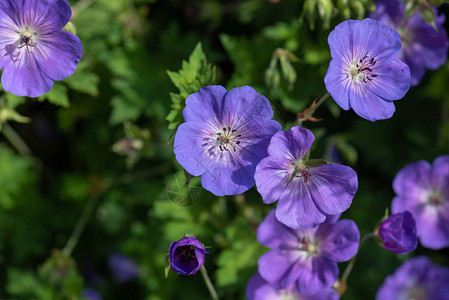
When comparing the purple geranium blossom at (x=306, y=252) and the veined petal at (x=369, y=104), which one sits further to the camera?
the purple geranium blossom at (x=306, y=252)

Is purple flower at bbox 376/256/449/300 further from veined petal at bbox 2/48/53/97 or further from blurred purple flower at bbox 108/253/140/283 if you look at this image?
veined petal at bbox 2/48/53/97

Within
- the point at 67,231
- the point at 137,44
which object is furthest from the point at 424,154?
the point at 67,231

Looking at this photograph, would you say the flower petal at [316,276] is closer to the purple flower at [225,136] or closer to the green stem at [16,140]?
the purple flower at [225,136]

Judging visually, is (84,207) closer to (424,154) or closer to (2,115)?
(2,115)

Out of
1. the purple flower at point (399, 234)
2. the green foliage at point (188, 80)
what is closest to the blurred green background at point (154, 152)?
the green foliage at point (188, 80)

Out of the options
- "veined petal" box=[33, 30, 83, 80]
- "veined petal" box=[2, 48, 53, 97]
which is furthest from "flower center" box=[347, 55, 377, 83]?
"veined petal" box=[2, 48, 53, 97]

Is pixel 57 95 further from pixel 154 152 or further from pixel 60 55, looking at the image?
pixel 154 152
